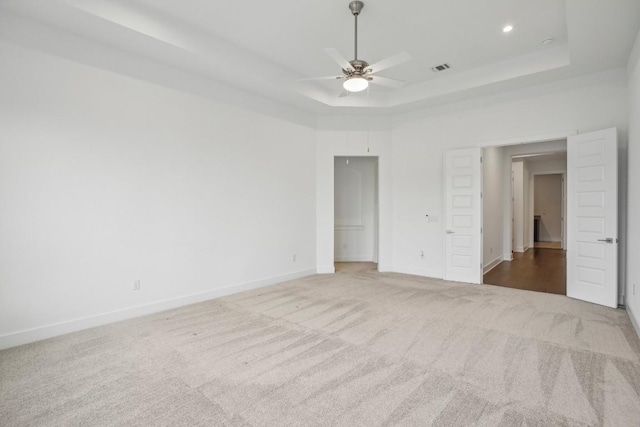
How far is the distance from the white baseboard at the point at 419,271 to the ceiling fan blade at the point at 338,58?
13.7ft

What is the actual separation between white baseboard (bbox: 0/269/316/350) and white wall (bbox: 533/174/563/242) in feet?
38.5

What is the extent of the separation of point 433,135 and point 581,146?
7.44 feet

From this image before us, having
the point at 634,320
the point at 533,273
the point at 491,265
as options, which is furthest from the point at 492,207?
the point at 634,320

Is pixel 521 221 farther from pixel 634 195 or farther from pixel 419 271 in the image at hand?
pixel 634 195

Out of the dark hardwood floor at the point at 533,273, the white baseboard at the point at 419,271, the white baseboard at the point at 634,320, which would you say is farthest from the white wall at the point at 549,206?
the white baseboard at the point at 634,320

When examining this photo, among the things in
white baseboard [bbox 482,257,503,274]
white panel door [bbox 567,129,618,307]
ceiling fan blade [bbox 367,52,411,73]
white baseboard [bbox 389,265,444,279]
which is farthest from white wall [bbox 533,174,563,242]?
ceiling fan blade [bbox 367,52,411,73]

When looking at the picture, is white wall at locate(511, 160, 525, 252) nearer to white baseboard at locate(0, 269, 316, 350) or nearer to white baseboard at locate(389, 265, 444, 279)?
white baseboard at locate(389, 265, 444, 279)

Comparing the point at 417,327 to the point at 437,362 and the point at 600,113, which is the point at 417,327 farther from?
the point at 600,113

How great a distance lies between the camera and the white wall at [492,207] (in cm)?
659

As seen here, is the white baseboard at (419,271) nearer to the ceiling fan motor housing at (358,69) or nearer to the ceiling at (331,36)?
the ceiling at (331,36)

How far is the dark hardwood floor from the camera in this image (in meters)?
5.34

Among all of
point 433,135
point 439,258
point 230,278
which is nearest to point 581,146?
point 433,135

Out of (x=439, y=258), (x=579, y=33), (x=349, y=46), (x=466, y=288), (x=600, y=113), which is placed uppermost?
(x=349, y=46)

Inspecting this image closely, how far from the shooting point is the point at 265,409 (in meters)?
2.08
